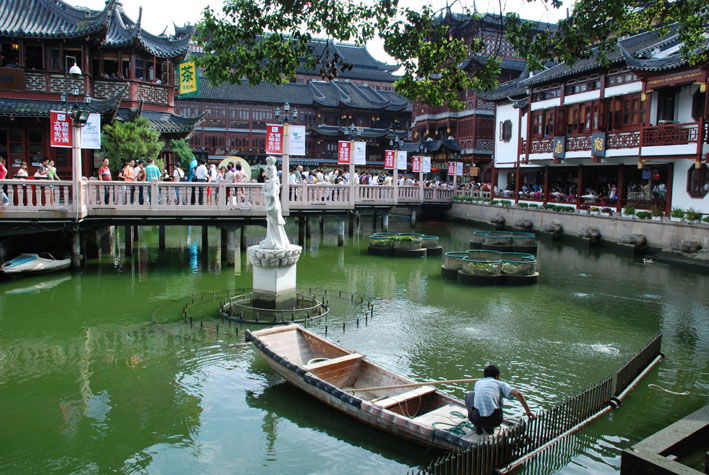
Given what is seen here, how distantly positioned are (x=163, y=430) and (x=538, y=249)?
963 inches

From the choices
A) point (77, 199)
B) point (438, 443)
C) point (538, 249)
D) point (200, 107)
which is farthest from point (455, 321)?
point (200, 107)

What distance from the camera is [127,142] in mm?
26641

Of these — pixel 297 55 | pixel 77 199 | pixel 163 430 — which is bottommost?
pixel 163 430

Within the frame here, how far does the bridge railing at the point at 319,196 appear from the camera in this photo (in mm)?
25234

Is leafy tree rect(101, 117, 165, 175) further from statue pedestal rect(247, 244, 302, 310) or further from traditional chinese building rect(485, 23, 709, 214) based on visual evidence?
traditional chinese building rect(485, 23, 709, 214)

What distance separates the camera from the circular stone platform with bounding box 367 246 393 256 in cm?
2641

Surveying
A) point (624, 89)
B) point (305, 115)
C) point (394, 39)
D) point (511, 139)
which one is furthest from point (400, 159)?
point (305, 115)

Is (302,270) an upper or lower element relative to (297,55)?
lower

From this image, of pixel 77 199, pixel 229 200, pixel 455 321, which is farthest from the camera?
pixel 229 200

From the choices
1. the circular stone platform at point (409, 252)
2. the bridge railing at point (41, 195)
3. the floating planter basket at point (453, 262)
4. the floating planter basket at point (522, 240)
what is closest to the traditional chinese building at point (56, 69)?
the bridge railing at point (41, 195)

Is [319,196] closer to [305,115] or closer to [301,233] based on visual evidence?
[301,233]

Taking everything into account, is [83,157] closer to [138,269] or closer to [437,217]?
[138,269]

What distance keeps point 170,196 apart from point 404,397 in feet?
46.1

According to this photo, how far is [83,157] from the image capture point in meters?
27.0
